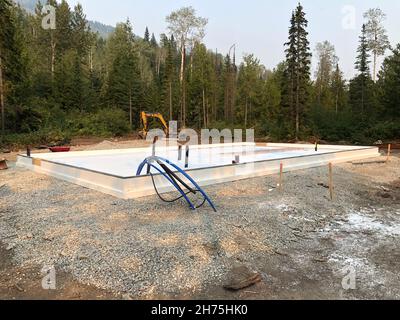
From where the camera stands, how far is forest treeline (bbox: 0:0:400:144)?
23.5 metres

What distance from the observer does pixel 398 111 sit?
23.9 meters

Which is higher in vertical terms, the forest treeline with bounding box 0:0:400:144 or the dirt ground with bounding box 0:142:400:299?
the forest treeline with bounding box 0:0:400:144

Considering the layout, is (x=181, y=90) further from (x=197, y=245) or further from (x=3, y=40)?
(x=197, y=245)

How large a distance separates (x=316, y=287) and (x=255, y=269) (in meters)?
0.78

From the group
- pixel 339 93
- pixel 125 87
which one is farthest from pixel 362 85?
pixel 125 87

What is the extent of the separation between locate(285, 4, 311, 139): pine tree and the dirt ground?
18.2 m

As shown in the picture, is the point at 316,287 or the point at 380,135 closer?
the point at 316,287

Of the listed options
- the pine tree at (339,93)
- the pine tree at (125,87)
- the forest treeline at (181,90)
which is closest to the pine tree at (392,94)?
the forest treeline at (181,90)

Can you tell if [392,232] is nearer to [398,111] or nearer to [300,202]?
[300,202]

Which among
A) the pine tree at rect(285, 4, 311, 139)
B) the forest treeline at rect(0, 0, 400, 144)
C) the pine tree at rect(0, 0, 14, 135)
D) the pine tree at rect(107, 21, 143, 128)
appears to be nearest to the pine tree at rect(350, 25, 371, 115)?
the forest treeline at rect(0, 0, 400, 144)

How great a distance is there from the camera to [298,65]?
25.0 metres

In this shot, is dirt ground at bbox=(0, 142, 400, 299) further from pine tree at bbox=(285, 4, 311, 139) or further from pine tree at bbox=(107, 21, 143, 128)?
pine tree at bbox=(107, 21, 143, 128)

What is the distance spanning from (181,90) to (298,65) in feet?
41.6
